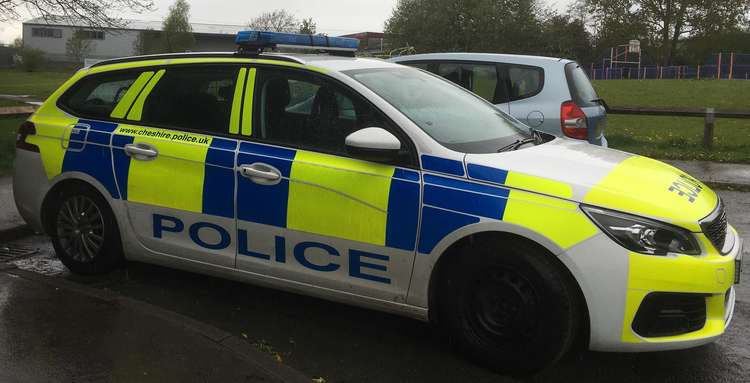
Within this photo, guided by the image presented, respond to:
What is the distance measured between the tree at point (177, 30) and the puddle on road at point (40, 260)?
6682 centimetres

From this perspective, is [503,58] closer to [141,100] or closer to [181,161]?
[141,100]

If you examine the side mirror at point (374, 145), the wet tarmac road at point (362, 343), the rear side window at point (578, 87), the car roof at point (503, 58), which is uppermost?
the car roof at point (503, 58)

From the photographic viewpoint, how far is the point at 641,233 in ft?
10.5

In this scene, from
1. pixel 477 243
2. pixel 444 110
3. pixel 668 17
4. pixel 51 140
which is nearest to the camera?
pixel 477 243

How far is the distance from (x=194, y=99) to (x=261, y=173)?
32.6 inches

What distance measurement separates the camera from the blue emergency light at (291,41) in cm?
448

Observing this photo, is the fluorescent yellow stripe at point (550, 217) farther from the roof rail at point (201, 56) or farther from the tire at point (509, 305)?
the roof rail at point (201, 56)

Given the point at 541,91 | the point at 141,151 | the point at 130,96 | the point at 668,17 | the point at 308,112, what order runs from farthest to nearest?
the point at 668,17 → the point at 541,91 → the point at 130,96 → the point at 141,151 → the point at 308,112

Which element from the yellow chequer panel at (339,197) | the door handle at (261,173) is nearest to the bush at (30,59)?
the door handle at (261,173)

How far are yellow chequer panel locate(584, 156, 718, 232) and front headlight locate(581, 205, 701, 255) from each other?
0.13ft

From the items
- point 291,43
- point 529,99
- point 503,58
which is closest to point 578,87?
point 529,99

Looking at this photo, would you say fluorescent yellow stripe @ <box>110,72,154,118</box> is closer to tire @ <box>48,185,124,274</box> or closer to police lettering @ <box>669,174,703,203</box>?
tire @ <box>48,185,124,274</box>

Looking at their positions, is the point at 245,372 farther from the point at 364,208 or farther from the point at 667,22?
the point at 667,22

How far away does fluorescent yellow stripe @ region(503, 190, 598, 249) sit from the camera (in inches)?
127
